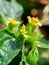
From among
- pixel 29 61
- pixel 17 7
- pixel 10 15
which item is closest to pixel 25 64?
pixel 29 61

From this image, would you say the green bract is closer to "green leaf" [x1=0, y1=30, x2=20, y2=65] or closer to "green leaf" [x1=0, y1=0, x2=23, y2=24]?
"green leaf" [x1=0, y1=30, x2=20, y2=65]

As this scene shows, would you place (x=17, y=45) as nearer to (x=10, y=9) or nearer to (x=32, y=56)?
(x=32, y=56)

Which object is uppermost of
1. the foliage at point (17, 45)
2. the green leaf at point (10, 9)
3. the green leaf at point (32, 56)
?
the foliage at point (17, 45)

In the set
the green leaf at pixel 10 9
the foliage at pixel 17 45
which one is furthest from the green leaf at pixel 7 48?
the green leaf at pixel 10 9

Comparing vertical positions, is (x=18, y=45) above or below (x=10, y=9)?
above

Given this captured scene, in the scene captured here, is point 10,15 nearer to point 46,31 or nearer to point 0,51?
point 46,31

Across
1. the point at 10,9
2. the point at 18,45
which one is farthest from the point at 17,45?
the point at 10,9

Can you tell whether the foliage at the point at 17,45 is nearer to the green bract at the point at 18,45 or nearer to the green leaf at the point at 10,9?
the green bract at the point at 18,45
